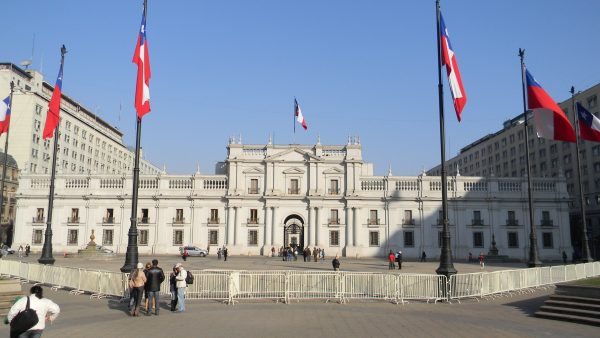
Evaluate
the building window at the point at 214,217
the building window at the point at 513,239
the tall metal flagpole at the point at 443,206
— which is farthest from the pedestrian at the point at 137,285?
the building window at the point at 513,239

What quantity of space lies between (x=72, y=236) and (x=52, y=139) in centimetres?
2844

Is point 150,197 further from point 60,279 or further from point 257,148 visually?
point 60,279

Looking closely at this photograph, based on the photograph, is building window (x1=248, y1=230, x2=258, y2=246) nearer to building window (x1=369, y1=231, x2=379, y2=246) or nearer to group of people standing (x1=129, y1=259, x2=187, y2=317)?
building window (x1=369, y1=231, x2=379, y2=246)

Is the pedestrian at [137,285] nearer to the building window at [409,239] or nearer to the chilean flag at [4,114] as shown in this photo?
the chilean flag at [4,114]

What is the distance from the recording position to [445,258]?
18156mm

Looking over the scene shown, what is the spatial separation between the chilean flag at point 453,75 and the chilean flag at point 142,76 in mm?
12029

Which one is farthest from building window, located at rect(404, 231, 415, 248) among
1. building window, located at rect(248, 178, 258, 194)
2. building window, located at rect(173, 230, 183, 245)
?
building window, located at rect(173, 230, 183, 245)

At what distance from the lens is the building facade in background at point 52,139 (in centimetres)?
7106

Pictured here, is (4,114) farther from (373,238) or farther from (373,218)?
(373,238)

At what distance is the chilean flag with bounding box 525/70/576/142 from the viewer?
63.2 ft

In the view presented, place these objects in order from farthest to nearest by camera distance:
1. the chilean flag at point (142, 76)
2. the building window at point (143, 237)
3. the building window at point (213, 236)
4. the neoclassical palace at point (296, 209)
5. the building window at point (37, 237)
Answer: the building window at point (213, 236) → the building window at point (143, 237) → the neoclassical palace at point (296, 209) → the building window at point (37, 237) → the chilean flag at point (142, 76)

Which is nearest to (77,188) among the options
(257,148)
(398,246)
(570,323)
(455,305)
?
(257,148)

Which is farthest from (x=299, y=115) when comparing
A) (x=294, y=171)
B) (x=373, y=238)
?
(x=373, y=238)

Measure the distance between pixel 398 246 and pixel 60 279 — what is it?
44.4m
